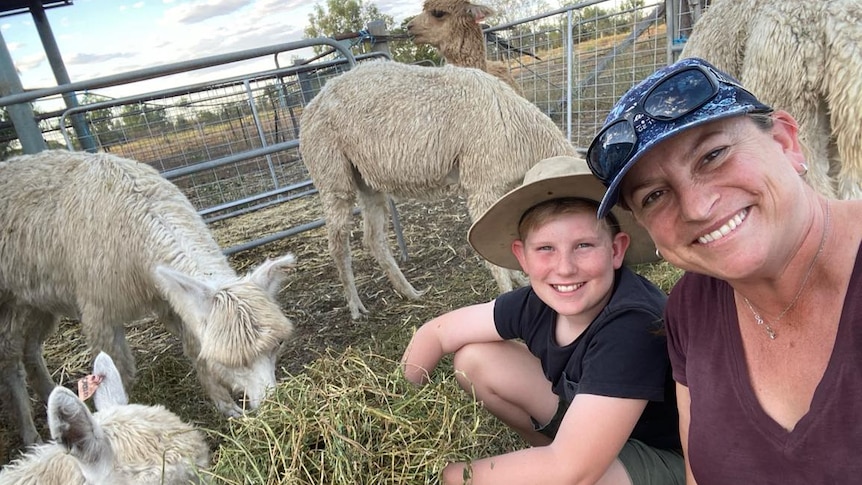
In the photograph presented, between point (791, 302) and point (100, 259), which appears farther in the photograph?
point (100, 259)

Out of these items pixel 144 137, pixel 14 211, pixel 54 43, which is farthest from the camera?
pixel 54 43

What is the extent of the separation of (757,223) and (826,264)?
7.5 inches

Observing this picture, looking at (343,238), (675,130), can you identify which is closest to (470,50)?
(343,238)

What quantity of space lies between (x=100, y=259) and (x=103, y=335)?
53cm

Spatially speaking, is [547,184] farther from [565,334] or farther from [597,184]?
[565,334]

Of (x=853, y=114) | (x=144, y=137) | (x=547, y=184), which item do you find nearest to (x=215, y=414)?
(x=547, y=184)

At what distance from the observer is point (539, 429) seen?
2176mm

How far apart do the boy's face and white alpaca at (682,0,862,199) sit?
1790 millimetres

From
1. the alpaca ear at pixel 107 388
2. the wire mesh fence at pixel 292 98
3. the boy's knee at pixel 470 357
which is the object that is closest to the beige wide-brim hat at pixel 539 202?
the boy's knee at pixel 470 357

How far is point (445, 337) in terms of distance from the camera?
2307 mm

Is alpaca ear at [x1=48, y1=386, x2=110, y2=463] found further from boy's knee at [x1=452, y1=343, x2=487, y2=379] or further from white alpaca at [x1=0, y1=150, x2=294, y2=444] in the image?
boy's knee at [x1=452, y1=343, x2=487, y2=379]

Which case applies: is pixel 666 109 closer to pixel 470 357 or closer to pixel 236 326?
pixel 470 357

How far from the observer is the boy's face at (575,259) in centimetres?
172

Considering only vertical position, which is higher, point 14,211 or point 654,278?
point 14,211
